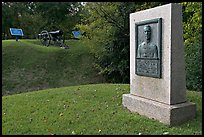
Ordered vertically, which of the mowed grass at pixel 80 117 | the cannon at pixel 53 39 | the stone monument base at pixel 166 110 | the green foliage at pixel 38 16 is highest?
the green foliage at pixel 38 16

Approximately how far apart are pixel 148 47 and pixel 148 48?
22 millimetres

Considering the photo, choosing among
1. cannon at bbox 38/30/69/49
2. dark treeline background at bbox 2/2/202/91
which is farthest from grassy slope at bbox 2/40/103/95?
cannon at bbox 38/30/69/49

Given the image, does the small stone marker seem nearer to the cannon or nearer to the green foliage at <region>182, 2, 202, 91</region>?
the green foliage at <region>182, 2, 202, 91</region>

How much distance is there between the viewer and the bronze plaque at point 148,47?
5621mm

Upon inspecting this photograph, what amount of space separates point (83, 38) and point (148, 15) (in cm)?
1020

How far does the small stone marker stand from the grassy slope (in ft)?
28.8

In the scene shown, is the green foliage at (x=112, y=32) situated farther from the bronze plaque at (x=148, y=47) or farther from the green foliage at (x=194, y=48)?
the bronze plaque at (x=148, y=47)

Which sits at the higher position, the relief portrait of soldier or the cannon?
the cannon

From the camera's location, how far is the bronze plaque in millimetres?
5621

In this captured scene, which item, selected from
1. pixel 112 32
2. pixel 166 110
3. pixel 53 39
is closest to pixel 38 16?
pixel 53 39

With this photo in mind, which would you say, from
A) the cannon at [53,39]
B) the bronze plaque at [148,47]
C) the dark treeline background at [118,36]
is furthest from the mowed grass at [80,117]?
the cannon at [53,39]

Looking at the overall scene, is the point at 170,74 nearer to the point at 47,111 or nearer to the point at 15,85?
the point at 47,111

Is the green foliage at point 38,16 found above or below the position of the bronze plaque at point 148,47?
above

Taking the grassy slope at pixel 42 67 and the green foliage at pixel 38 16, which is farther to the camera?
the green foliage at pixel 38 16
